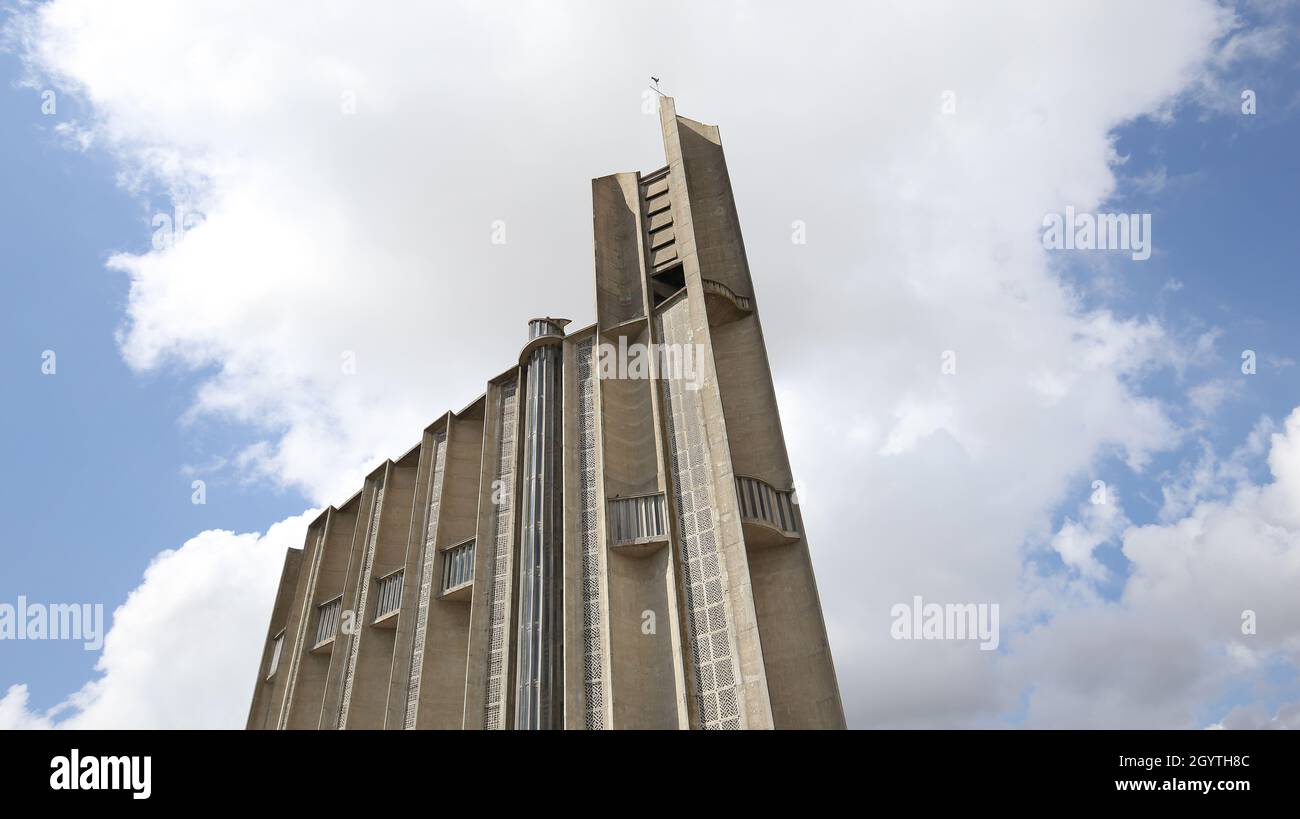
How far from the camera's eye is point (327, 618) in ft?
99.7

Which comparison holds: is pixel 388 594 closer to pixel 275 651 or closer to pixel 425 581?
pixel 425 581

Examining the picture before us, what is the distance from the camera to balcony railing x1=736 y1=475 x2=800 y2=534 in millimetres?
19859

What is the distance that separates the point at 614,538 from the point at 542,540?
2.52 metres

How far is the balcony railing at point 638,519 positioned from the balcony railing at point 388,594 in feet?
31.8

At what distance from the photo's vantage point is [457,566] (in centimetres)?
2491

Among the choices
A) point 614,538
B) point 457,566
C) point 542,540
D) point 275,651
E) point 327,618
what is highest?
point 457,566

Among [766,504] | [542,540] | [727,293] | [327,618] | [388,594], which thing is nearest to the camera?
[766,504]

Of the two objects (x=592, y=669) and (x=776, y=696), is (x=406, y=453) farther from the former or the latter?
(x=776, y=696)

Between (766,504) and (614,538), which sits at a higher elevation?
(766,504)

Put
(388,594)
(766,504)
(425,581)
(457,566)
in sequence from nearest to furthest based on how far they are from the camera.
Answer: (766,504) → (457,566) → (425,581) → (388,594)

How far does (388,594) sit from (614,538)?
10.8 meters
